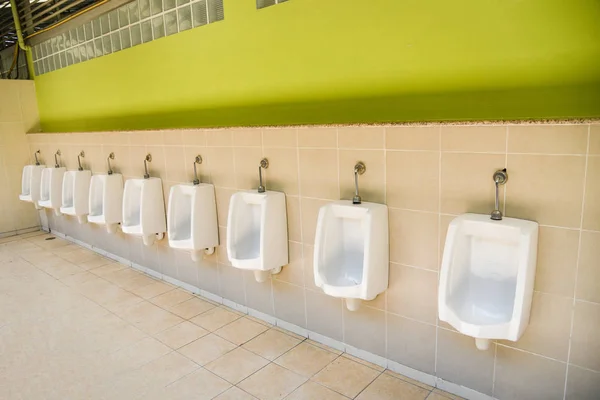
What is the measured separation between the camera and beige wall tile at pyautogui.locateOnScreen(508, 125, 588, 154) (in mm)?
1479

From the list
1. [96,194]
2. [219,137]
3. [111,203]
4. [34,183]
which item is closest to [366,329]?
[219,137]

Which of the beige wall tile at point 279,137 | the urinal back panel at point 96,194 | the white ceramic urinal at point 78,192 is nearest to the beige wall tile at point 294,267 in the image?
the beige wall tile at point 279,137

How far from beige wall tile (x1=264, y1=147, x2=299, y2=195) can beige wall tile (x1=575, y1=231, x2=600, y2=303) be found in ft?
4.40

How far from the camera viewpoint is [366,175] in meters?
2.06

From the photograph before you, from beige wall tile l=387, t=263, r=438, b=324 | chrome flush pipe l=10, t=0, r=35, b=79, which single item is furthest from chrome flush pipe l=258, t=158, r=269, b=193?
chrome flush pipe l=10, t=0, r=35, b=79

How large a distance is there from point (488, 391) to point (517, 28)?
148cm

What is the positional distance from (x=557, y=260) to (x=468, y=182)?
1.40 feet

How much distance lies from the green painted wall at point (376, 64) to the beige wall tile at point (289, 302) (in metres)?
0.97

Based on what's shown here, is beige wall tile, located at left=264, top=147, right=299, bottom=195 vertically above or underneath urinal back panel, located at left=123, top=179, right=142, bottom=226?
above

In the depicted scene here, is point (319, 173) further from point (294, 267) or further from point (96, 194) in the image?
point (96, 194)

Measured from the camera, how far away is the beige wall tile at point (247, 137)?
2.50 m

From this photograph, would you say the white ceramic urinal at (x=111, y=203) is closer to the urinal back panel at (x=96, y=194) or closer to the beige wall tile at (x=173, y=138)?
the urinal back panel at (x=96, y=194)

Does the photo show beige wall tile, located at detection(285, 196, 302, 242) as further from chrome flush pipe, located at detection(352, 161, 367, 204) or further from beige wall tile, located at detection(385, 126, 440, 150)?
beige wall tile, located at detection(385, 126, 440, 150)

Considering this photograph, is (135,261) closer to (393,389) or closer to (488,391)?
(393,389)
